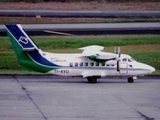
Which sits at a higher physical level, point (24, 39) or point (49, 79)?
point (24, 39)

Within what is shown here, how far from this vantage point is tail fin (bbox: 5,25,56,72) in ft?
129

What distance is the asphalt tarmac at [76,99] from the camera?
28109 mm

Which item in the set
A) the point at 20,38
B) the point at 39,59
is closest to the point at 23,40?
the point at 20,38

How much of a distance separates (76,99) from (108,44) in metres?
19.3

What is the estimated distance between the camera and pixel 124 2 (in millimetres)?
82562

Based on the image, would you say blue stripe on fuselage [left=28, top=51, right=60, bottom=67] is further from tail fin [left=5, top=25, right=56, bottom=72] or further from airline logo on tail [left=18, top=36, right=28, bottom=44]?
Answer: airline logo on tail [left=18, top=36, right=28, bottom=44]

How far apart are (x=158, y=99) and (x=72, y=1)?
49669 millimetres

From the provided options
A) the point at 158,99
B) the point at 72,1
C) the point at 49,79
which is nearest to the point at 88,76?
the point at 49,79

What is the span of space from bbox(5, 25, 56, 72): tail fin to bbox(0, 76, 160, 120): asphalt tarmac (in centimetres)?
97

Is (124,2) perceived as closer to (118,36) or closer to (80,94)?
(118,36)

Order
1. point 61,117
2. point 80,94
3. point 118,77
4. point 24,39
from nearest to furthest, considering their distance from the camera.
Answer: point 61,117 < point 80,94 < point 24,39 < point 118,77

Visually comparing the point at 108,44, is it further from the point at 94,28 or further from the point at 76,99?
the point at 76,99

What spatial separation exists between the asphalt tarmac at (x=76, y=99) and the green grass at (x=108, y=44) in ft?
19.8

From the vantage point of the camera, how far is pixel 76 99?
32.5m
